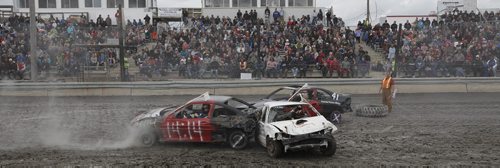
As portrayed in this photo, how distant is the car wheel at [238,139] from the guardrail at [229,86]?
34.1ft

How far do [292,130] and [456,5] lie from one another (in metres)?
40.3

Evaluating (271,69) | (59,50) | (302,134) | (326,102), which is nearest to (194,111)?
(302,134)

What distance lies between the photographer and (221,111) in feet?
36.2

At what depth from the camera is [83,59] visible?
74.8ft

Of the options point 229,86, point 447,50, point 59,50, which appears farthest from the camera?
point 59,50

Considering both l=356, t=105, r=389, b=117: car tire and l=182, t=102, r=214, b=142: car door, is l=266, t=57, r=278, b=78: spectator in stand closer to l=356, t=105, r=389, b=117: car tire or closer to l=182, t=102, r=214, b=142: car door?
l=356, t=105, r=389, b=117: car tire

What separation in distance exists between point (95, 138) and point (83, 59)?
37.9ft

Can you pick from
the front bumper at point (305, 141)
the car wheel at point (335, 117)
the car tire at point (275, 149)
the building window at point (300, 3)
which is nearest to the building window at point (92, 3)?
the building window at point (300, 3)

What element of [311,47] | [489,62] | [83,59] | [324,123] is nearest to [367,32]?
[311,47]

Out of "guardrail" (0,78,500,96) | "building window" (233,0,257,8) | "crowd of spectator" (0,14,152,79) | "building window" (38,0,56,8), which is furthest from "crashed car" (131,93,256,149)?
"building window" (38,0,56,8)

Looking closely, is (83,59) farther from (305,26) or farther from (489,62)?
(489,62)

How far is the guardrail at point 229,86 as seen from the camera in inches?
821

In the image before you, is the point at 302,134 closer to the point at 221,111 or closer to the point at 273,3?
the point at 221,111

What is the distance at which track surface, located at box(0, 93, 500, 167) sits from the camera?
9516mm
